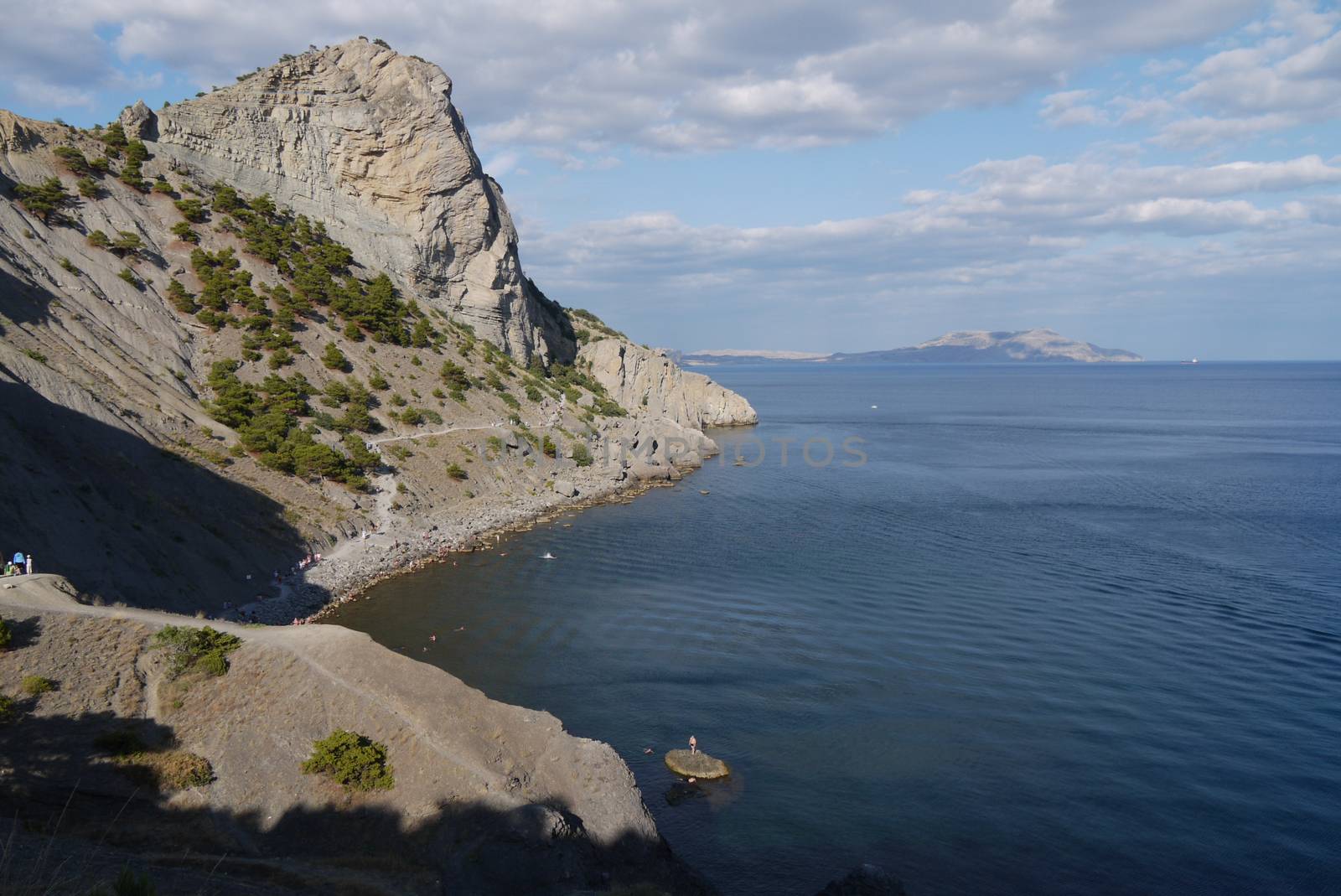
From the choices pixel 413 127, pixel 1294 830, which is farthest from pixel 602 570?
pixel 413 127

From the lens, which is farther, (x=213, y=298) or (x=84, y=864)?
(x=213, y=298)

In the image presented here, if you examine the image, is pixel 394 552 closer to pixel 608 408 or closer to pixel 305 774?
pixel 305 774

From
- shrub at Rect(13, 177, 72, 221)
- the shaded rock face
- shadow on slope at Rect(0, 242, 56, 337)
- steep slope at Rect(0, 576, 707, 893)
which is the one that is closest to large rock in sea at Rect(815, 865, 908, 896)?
steep slope at Rect(0, 576, 707, 893)

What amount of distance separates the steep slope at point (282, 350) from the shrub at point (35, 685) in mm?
13580

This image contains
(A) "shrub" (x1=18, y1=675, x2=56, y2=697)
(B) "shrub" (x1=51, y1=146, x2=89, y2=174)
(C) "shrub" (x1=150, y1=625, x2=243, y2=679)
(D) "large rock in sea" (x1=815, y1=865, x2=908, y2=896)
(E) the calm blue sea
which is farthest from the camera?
(B) "shrub" (x1=51, y1=146, x2=89, y2=174)

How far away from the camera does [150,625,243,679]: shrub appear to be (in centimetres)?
2219

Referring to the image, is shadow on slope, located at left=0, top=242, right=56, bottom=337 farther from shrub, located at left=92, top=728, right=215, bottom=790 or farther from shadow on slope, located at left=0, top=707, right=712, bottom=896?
shadow on slope, located at left=0, top=707, right=712, bottom=896

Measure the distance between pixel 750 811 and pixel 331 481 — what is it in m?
39.8

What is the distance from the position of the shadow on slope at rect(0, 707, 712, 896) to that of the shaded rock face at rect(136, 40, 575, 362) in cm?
7395

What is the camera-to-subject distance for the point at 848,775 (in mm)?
27203

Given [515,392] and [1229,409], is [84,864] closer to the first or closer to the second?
[515,392]

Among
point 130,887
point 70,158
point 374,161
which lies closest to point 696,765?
point 130,887

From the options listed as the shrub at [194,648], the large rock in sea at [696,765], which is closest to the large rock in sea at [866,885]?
the large rock in sea at [696,765]

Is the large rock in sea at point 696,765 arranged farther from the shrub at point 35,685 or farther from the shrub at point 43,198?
the shrub at point 43,198
